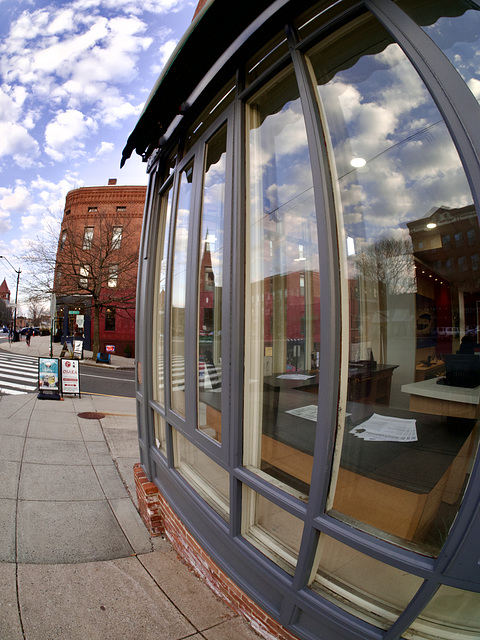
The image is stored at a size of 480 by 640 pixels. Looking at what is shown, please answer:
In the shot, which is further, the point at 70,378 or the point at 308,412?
the point at 70,378

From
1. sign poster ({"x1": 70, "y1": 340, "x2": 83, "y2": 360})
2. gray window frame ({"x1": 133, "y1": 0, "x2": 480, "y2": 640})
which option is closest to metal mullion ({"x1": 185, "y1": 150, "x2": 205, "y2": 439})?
gray window frame ({"x1": 133, "y1": 0, "x2": 480, "y2": 640})

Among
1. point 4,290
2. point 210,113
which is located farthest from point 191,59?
point 4,290

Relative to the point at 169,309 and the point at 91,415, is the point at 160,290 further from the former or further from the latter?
the point at 91,415

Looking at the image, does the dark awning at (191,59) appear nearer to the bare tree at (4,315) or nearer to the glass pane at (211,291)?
the glass pane at (211,291)

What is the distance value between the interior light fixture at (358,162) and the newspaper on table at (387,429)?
1394 mm

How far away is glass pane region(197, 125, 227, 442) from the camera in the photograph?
2666mm

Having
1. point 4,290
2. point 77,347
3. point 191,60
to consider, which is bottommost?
point 77,347

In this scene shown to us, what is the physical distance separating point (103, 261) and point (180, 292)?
2097cm

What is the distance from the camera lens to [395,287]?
6.22 ft

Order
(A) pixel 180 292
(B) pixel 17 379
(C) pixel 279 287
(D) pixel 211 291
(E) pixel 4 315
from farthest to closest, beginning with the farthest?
(E) pixel 4 315, (B) pixel 17 379, (A) pixel 180 292, (D) pixel 211 291, (C) pixel 279 287

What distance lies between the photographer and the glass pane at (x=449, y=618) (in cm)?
136

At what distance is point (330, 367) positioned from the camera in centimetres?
167

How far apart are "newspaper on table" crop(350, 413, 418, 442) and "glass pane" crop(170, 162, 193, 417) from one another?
175 centimetres

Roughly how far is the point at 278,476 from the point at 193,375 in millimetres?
1103
